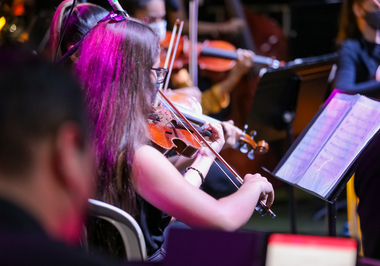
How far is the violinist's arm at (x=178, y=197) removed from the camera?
922mm

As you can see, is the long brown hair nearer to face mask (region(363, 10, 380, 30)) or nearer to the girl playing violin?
the girl playing violin

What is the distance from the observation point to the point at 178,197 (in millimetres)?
921

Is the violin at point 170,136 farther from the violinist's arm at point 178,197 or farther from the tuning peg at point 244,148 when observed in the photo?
the tuning peg at point 244,148

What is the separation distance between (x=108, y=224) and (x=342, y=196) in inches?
90.1

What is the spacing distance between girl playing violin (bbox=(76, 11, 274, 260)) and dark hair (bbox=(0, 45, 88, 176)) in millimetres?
499

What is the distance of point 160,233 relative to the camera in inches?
44.3

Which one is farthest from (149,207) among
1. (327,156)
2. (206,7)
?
(206,7)

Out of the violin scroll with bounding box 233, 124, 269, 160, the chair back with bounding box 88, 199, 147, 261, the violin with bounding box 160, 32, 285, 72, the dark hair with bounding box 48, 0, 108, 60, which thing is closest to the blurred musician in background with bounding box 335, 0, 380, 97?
the violin with bounding box 160, 32, 285, 72

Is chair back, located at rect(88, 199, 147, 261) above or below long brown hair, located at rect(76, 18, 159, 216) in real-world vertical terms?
below

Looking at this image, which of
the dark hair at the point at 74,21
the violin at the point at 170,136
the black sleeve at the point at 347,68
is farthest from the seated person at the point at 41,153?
the black sleeve at the point at 347,68

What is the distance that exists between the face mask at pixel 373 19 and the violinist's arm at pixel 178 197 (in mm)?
1452

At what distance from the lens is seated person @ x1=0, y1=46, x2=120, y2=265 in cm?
43

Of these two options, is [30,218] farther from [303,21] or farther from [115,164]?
[303,21]

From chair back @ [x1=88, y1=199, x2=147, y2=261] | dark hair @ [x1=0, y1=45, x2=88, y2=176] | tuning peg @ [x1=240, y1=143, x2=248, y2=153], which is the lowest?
tuning peg @ [x1=240, y1=143, x2=248, y2=153]
